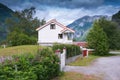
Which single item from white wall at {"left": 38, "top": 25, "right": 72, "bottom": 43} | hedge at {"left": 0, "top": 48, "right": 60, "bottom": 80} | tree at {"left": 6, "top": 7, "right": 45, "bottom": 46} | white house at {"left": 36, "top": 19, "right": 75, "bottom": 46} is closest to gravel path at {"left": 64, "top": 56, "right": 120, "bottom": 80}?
hedge at {"left": 0, "top": 48, "right": 60, "bottom": 80}

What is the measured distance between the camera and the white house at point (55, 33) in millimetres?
48416

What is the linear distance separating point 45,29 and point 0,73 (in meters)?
41.5

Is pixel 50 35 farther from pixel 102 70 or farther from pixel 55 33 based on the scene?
pixel 102 70

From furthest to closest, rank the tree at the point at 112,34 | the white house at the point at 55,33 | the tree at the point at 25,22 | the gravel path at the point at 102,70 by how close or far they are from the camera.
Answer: the tree at the point at 25,22 < the tree at the point at 112,34 < the white house at the point at 55,33 < the gravel path at the point at 102,70

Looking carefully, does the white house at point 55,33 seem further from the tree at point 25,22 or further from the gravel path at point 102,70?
the gravel path at point 102,70

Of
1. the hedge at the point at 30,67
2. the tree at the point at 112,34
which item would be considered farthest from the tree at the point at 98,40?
the hedge at the point at 30,67

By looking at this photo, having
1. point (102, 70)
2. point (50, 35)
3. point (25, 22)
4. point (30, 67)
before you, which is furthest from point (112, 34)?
point (30, 67)

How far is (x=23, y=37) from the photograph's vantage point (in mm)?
45719

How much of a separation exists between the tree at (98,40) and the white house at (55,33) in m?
4.06

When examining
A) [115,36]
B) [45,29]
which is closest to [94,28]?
[115,36]

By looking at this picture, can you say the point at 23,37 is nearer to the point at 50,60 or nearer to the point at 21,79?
the point at 50,60

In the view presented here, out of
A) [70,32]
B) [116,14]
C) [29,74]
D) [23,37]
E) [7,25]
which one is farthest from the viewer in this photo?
[116,14]

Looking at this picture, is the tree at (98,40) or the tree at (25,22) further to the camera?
the tree at (25,22)

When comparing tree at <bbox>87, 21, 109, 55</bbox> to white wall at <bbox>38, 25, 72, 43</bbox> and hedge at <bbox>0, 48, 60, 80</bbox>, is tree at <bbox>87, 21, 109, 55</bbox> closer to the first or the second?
white wall at <bbox>38, 25, 72, 43</bbox>
